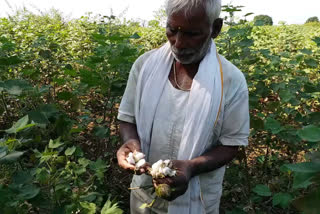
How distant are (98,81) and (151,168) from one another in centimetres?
102

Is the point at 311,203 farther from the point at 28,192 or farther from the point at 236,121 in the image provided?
the point at 28,192

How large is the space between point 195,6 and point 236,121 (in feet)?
1.71

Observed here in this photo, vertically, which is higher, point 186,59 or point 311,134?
point 186,59

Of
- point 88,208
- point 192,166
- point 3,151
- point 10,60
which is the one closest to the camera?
point 3,151

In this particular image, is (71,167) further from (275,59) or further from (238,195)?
(275,59)

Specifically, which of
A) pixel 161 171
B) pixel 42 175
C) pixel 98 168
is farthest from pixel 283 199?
pixel 42 175

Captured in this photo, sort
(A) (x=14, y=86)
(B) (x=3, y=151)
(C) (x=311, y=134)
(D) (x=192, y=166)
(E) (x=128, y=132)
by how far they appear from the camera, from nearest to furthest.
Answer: (C) (x=311, y=134) → (B) (x=3, y=151) → (D) (x=192, y=166) → (E) (x=128, y=132) → (A) (x=14, y=86)

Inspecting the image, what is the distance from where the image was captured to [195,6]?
1321 mm

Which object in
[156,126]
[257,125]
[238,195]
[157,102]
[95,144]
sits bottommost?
[238,195]

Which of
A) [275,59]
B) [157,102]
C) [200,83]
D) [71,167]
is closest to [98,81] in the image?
[71,167]

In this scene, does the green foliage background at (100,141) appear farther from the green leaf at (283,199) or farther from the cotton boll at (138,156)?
the cotton boll at (138,156)

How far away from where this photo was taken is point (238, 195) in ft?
9.37

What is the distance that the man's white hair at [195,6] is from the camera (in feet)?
4.34

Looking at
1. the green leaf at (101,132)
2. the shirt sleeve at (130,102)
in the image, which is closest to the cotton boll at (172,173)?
the shirt sleeve at (130,102)
